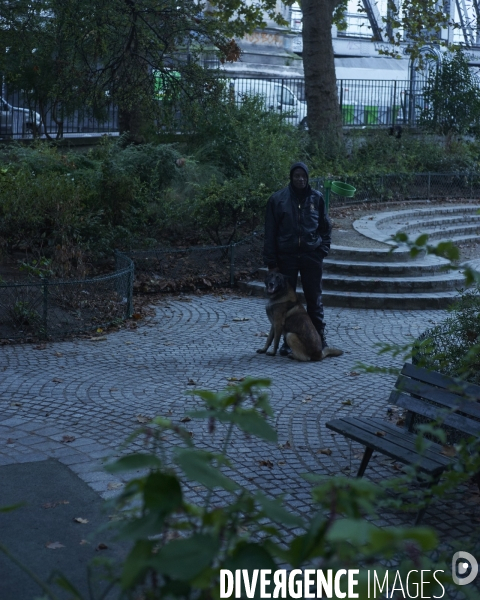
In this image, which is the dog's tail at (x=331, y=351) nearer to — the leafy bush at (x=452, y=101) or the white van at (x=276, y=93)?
the white van at (x=276, y=93)

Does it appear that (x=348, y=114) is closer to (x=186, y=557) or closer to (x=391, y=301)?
(x=391, y=301)

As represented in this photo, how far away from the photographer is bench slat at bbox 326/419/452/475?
4930 mm

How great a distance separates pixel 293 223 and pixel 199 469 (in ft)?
25.8

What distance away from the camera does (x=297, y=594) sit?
227 cm

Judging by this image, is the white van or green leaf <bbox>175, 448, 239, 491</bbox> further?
the white van

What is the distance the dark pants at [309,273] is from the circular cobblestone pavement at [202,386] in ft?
2.08

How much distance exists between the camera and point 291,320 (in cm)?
981

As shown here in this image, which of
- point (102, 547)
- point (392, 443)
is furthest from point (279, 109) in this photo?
point (102, 547)

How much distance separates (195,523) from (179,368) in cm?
700

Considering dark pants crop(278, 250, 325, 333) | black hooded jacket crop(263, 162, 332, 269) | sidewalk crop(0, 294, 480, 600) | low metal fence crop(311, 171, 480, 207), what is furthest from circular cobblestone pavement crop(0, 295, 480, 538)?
low metal fence crop(311, 171, 480, 207)

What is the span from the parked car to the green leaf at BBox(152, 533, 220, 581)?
19.9 meters

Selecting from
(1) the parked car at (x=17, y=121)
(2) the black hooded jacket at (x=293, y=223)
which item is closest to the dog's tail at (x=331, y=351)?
(2) the black hooded jacket at (x=293, y=223)

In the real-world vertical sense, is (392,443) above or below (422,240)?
below

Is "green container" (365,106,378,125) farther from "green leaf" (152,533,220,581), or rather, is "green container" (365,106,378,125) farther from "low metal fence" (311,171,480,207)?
"green leaf" (152,533,220,581)
